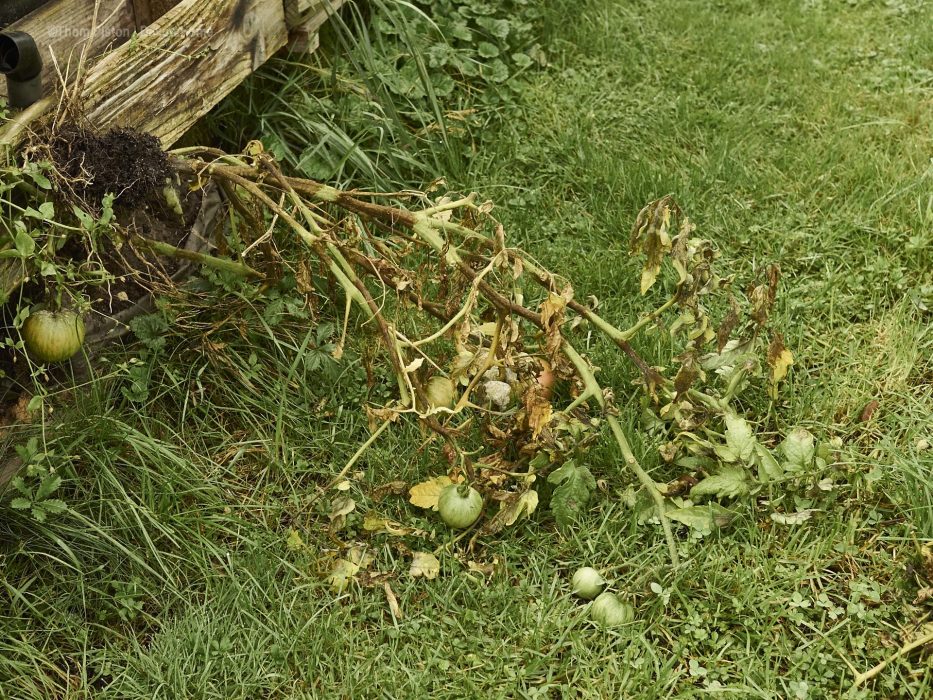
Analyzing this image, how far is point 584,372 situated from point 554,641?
75 centimetres

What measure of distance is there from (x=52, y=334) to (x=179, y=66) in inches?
36.8

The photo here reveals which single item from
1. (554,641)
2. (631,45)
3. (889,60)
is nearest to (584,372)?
(554,641)

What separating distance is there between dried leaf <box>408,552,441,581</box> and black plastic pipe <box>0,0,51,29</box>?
196 centimetres

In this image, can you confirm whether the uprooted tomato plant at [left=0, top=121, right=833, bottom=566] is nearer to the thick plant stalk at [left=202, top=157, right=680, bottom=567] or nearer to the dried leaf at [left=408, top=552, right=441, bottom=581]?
the thick plant stalk at [left=202, top=157, right=680, bottom=567]

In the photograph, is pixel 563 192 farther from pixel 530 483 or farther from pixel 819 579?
pixel 819 579

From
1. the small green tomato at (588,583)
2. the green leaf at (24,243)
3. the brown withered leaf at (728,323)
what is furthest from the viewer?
the brown withered leaf at (728,323)

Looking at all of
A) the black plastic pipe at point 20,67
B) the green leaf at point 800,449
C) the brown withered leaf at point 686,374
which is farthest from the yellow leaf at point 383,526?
the black plastic pipe at point 20,67

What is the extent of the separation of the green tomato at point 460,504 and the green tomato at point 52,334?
1080 mm

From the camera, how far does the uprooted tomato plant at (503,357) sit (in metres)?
2.68

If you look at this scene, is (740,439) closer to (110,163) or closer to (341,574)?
(341,574)

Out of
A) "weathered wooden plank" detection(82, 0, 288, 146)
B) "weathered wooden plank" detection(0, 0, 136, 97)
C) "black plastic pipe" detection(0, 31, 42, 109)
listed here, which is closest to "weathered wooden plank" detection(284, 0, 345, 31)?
"weathered wooden plank" detection(82, 0, 288, 146)

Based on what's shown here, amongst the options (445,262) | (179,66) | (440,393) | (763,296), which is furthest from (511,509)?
(179,66)

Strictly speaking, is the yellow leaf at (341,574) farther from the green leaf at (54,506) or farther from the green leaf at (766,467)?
the green leaf at (766,467)

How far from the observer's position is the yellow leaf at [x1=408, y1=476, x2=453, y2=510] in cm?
280
